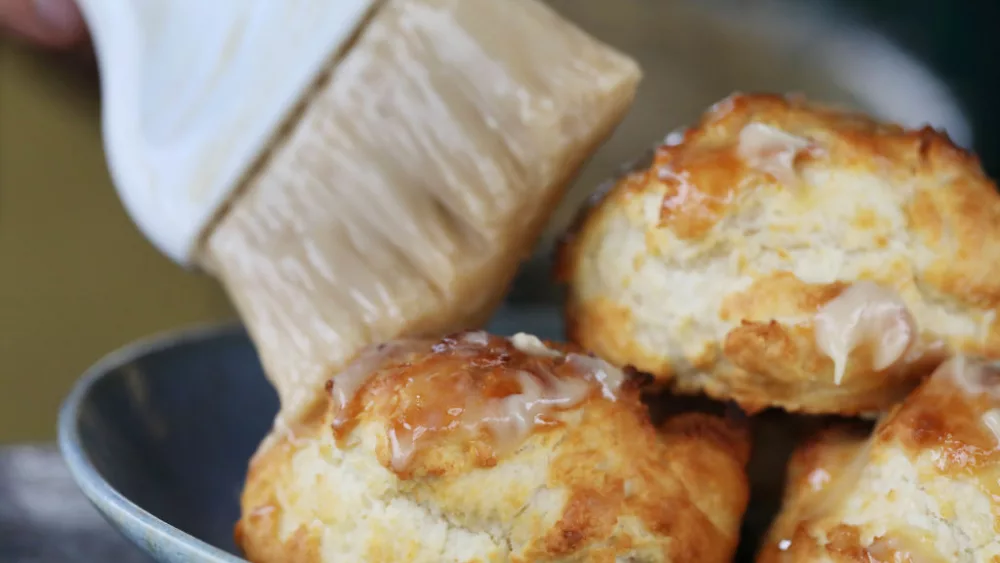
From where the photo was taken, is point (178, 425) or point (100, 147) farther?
point (100, 147)

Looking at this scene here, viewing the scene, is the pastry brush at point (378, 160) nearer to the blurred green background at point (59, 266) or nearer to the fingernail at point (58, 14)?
the fingernail at point (58, 14)

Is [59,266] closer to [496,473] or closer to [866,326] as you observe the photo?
[496,473]

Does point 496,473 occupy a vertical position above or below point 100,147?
above

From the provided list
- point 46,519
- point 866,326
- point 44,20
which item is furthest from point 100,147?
point 866,326

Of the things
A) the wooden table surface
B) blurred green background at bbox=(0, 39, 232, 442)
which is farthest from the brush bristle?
blurred green background at bbox=(0, 39, 232, 442)

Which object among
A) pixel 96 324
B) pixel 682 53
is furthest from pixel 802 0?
pixel 96 324

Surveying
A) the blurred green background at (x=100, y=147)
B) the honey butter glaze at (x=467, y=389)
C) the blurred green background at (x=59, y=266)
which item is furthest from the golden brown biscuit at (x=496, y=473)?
the blurred green background at (x=59, y=266)

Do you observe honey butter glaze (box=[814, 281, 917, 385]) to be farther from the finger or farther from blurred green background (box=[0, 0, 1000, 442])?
the finger
